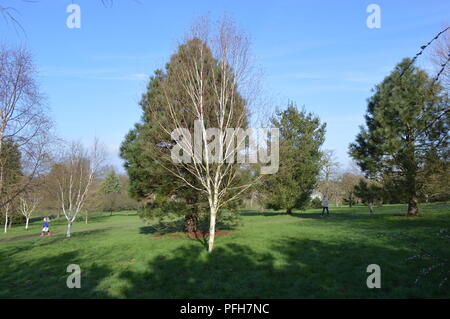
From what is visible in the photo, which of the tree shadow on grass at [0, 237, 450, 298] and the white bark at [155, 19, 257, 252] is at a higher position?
the white bark at [155, 19, 257, 252]

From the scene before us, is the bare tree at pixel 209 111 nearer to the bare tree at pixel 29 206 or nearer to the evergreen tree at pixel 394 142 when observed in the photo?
the evergreen tree at pixel 394 142

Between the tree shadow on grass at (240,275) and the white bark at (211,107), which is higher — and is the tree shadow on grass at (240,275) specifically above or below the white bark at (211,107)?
below

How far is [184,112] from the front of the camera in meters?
11.9

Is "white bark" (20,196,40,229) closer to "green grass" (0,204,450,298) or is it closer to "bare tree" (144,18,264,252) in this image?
"green grass" (0,204,450,298)

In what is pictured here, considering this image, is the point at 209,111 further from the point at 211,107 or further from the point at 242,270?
the point at 242,270

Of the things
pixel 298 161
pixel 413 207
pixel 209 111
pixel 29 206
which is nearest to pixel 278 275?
pixel 209 111

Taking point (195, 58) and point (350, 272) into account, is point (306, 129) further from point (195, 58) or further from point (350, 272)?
point (350, 272)

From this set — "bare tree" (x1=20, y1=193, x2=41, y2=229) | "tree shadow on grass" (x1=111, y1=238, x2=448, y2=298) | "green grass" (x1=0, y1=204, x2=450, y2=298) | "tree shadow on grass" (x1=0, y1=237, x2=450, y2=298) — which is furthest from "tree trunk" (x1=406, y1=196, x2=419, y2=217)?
"bare tree" (x1=20, y1=193, x2=41, y2=229)

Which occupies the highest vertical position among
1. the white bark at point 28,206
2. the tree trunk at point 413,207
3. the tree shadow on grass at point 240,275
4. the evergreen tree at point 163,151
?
the evergreen tree at point 163,151

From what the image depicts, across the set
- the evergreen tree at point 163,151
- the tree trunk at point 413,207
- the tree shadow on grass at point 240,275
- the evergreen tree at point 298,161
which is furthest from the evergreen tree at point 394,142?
the evergreen tree at point 163,151

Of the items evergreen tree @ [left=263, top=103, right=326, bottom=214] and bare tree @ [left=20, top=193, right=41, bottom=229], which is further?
bare tree @ [left=20, top=193, right=41, bottom=229]

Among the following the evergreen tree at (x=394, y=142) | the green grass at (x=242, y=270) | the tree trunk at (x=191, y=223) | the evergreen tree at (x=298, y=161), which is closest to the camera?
the green grass at (x=242, y=270)
